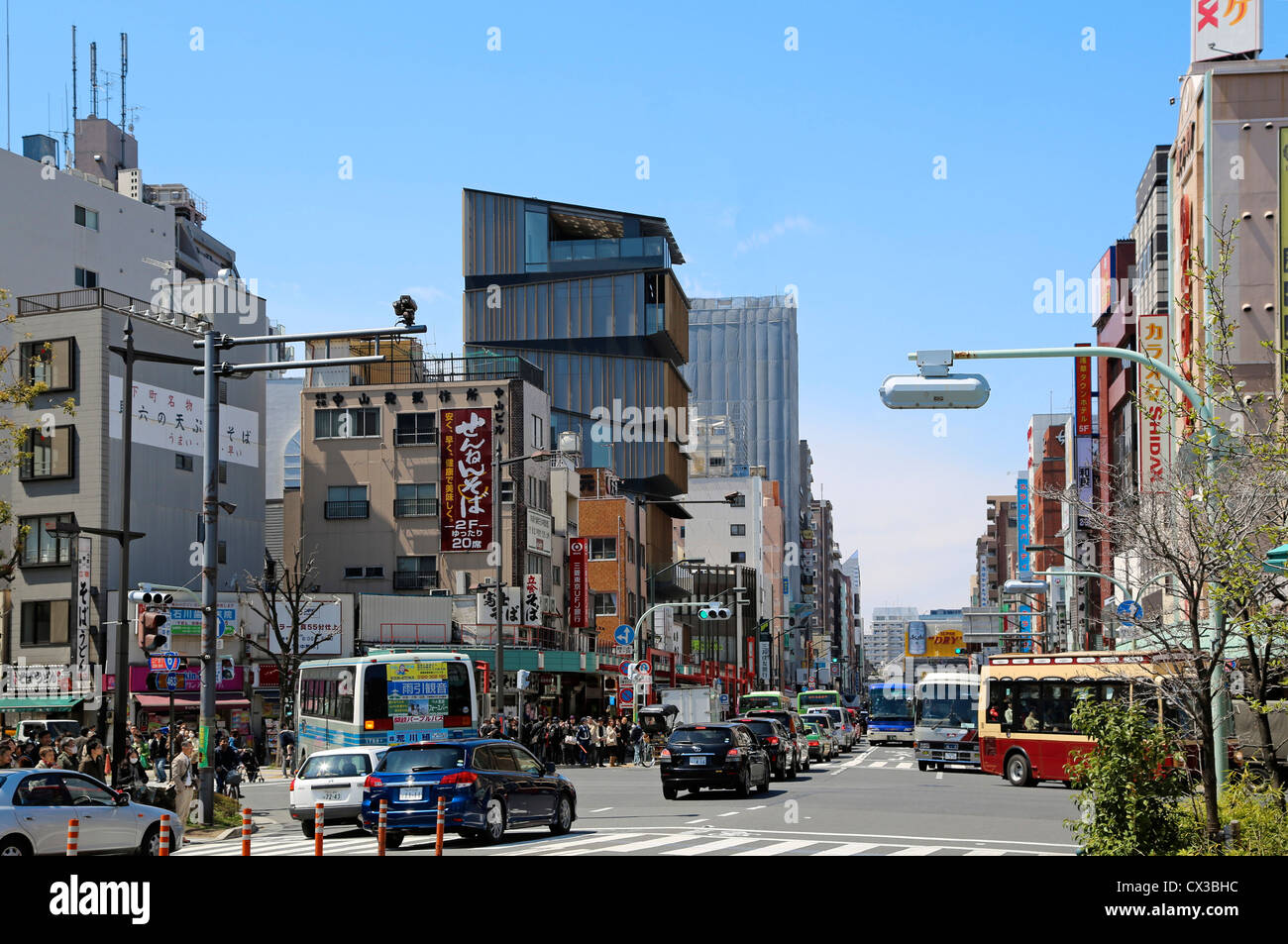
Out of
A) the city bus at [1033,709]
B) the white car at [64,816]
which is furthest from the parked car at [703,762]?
the white car at [64,816]

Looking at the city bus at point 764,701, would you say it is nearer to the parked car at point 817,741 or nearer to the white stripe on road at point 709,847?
the parked car at point 817,741

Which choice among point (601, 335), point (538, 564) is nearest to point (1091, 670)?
point (538, 564)

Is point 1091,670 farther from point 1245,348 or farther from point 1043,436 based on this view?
point 1043,436

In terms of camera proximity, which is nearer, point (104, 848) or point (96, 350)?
point (104, 848)

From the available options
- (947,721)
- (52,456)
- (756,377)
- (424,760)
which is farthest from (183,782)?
(756,377)

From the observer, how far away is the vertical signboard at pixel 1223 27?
55.1 m

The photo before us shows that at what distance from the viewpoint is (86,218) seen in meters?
74.8

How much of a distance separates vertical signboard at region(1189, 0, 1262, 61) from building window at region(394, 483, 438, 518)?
122ft

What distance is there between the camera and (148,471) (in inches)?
2330

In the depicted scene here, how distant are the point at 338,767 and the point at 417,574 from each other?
44.4m

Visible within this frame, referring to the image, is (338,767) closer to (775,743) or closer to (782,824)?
(782,824)

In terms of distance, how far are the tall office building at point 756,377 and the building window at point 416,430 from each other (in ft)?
406

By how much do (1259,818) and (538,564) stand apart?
57267mm
